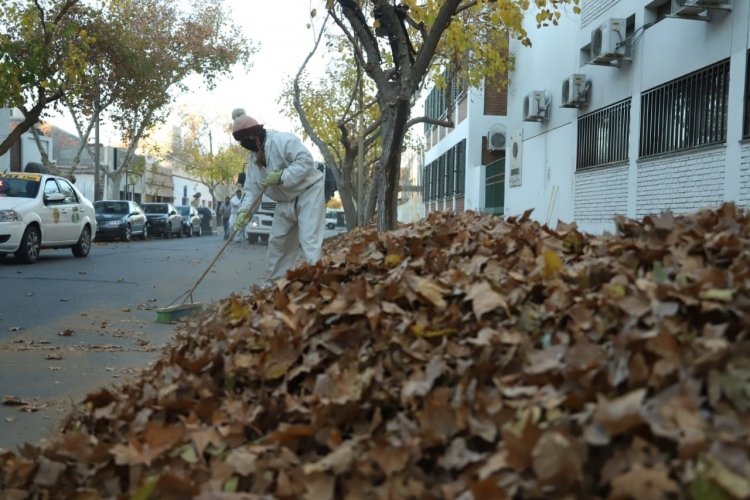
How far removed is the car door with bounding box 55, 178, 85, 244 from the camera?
16.2 meters

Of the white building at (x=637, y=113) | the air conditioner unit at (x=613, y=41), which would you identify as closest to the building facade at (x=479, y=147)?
the white building at (x=637, y=113)

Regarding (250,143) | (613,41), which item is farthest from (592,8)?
(250,143)

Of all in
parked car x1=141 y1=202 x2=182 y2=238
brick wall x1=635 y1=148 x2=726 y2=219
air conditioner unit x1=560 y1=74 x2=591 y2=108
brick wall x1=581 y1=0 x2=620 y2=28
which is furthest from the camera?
parked car x1=141 y1=202 x2=182 y2=238

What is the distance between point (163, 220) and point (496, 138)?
557 inches

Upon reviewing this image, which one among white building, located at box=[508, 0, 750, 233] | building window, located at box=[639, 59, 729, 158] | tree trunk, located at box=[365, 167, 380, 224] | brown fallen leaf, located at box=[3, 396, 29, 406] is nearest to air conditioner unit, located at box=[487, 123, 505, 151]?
white building, located at box=[508, 0, 750, 233]

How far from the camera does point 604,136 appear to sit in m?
16.5

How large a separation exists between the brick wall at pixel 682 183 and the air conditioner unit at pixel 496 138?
1266 centimetres

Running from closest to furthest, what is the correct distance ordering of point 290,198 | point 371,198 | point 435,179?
point 290,198
point 371,198
point 435,179

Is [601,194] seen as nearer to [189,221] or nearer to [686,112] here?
[686,112]

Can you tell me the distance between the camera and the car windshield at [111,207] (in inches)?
1112

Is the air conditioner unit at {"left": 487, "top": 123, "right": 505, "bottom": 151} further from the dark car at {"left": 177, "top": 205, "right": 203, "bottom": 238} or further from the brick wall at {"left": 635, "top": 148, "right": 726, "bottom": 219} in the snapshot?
the dark car at {"left": 177, "top": 205, "right": 203, "bottom": 238}

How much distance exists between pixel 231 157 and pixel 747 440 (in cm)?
8110

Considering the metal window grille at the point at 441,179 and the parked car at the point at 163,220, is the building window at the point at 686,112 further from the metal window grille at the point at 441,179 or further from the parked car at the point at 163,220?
the parked car at the point at 163,220

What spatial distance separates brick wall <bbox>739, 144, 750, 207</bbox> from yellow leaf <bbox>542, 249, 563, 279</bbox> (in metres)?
7.98
